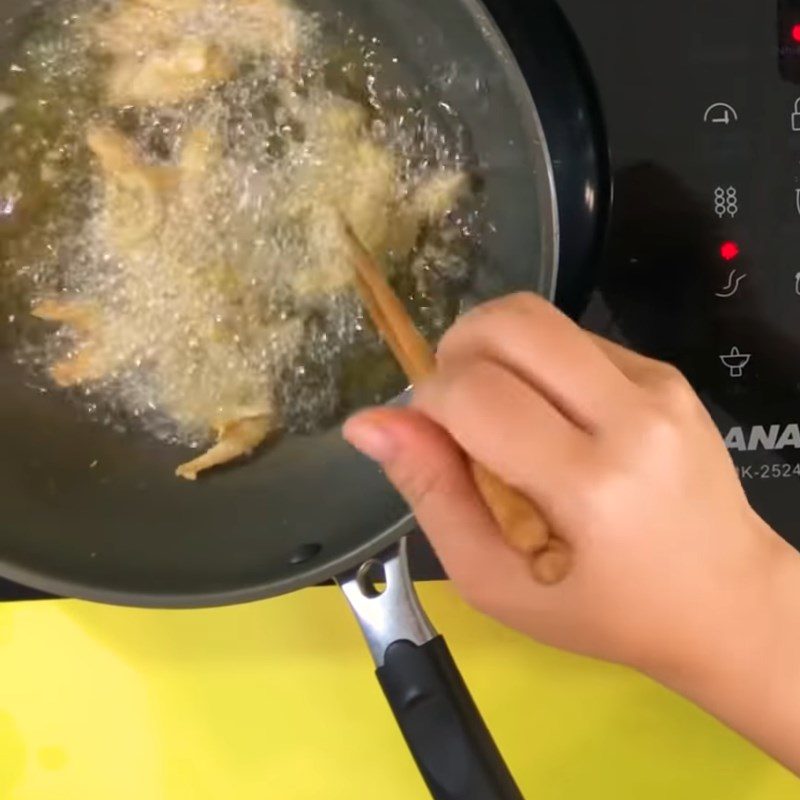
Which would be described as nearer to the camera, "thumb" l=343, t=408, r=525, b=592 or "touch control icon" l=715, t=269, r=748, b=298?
"thumb" l=343, t=408, r=525, b=592

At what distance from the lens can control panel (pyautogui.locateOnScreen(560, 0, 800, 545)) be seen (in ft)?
1.78

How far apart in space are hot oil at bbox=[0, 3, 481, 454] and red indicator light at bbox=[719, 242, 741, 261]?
0.14m

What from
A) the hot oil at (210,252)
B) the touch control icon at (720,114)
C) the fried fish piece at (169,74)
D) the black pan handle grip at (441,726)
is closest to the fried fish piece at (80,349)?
the hot oil at (210,252)

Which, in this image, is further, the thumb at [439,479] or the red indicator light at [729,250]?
the red indicator light at [729,250]

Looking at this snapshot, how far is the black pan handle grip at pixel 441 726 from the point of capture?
1.54ft

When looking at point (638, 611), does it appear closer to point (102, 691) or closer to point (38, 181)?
point (102, 691)

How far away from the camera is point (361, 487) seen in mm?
597

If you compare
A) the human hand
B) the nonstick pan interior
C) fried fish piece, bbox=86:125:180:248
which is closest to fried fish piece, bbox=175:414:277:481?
the nonstick pan interior

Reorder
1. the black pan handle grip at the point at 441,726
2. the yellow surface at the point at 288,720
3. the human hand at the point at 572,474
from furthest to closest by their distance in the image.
Result: the yellow surface at the point at 288,720 < the black pan handle grip at the point at 441,726 < the human hand at the point at 572,474

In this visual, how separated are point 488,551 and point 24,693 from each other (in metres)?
0.35

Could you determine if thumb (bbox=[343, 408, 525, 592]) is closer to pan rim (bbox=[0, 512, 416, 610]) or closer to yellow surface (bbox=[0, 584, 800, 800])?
pan rim (bbox=[0, 512, 416, 610])

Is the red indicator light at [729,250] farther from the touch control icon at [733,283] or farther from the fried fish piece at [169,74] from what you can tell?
the fried fish piece at [169,74]

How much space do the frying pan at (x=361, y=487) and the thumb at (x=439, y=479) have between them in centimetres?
13

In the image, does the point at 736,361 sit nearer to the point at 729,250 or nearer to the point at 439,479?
the point at 729,250
